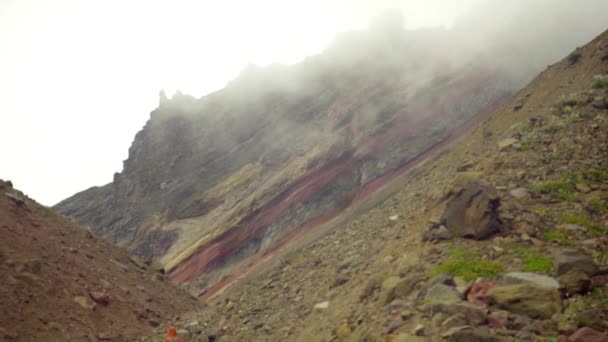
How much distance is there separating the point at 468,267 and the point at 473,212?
2.22 metres

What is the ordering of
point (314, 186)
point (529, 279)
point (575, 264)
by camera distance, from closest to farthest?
1. point (529, 279)
2. point (575, 264)
3. point (314, 186)

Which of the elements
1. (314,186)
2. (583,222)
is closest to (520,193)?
(583,222)

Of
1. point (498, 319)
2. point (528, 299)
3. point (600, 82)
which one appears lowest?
point (528, 299)

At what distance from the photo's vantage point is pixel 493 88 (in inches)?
1535

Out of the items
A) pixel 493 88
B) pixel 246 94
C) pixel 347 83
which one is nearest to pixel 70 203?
pixel 246 94

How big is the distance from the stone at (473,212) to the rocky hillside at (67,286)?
12.3 m

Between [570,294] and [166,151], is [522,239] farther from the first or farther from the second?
[166,151]

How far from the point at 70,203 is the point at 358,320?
91272 millimetres

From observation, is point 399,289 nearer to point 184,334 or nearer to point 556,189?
point 556,189

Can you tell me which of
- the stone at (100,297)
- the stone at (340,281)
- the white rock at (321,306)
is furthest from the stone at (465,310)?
the stone at (100,297)

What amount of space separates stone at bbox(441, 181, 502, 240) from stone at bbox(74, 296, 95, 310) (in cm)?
1324

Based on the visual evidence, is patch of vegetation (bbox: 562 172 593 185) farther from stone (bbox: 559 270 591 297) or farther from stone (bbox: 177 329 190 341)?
stone (bbox: 177 329 190 341)

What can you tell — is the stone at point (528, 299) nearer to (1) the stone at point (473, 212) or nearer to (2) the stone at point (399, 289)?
(2) the stone at point (399, 289)

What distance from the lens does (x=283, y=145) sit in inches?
2303
